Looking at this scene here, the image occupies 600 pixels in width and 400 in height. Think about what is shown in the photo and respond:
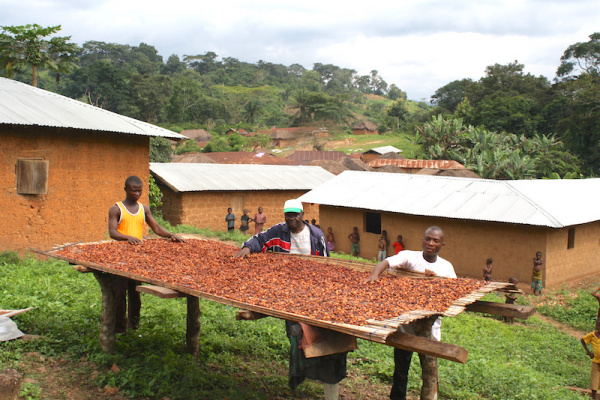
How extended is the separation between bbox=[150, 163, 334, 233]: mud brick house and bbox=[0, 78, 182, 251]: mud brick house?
540 cm

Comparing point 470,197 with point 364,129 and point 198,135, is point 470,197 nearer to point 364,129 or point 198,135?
point 198,135

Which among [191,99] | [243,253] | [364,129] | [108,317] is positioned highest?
[191,99]

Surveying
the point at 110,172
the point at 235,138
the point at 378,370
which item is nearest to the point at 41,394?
the point at 378,370

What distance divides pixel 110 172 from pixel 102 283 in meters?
7.15

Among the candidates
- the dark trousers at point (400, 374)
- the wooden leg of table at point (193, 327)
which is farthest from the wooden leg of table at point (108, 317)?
the dark trousers at point (400, 374)

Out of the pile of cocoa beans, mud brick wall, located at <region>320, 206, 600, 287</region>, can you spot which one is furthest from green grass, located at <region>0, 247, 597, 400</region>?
mud brick wall, located at <region>320, 206, 600, 287</region>

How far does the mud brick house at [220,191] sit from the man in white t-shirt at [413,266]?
13.6 meters

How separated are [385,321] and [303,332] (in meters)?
0.58

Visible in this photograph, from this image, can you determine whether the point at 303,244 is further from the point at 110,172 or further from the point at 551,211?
the point at 551,211

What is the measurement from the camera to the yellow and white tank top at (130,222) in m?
5.40

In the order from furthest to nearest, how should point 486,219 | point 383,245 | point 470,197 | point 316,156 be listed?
point 316,156
point 383,245
point 470,197
point 486,219

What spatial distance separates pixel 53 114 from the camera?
1045cm

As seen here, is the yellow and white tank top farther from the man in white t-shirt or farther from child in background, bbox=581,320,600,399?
child in background, bbox=581,320,600,399

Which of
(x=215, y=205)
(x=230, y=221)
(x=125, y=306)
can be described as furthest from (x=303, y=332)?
(x=215, y=205)
